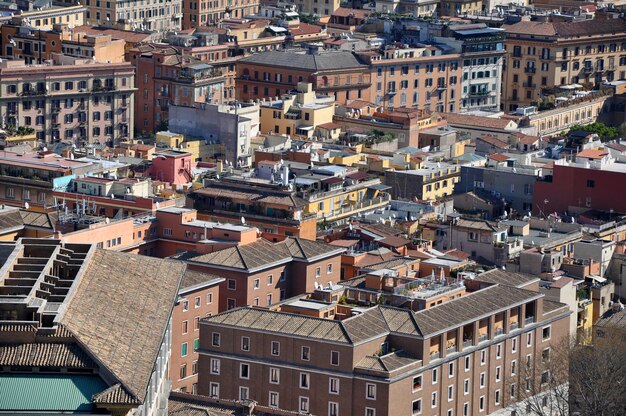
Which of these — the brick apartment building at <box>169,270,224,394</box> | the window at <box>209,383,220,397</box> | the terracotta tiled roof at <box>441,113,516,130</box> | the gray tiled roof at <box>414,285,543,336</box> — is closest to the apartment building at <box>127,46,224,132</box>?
the terracotta tiled roof at <box>441,113,516,130</box>

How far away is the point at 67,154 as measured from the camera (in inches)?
5197

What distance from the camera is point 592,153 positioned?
5512 inches

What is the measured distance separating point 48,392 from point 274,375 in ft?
122

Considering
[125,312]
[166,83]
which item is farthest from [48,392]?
[166,83]

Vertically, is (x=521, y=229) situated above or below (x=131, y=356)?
below

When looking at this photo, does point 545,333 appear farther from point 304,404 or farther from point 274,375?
point 274,375

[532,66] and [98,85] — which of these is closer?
[98,85]

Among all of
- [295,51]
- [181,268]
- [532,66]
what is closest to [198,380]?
[181,268]

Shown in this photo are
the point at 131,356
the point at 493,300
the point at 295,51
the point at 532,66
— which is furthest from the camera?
the point at 532,66

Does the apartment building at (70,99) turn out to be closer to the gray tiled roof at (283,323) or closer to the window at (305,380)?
the gray tiled roof at (283,323)

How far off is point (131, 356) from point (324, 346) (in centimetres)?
3331

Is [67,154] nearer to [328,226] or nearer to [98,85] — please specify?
[328,226]

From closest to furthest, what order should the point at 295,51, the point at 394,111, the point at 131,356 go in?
the point at 131,356
the point at 394,111
the point at 295,51

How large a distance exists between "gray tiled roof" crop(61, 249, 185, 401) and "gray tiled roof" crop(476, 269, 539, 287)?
33.4 m
